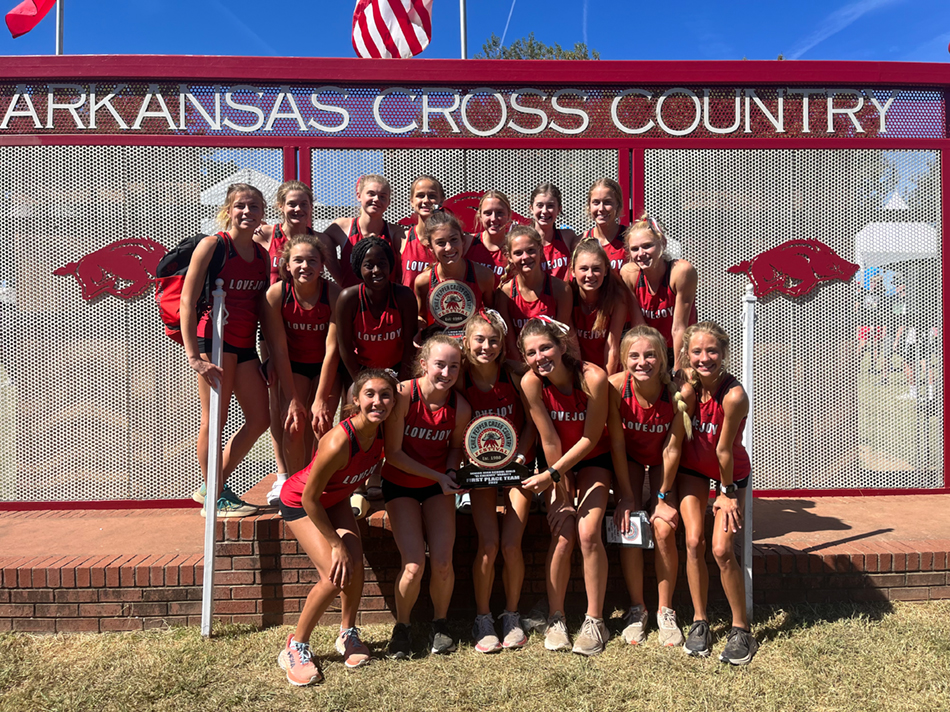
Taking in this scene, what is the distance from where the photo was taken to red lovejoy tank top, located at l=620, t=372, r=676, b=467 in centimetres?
329

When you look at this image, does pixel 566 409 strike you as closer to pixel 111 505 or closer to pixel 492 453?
pixel 492 453

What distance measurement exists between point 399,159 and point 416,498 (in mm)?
2762

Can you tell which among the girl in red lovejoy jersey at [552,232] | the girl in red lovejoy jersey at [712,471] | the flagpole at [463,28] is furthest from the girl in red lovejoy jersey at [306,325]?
the flagpole at [463,28]

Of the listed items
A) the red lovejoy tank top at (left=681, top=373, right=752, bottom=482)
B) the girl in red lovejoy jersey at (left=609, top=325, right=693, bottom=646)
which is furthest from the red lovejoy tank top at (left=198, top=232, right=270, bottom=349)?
the red lovejoy tank top at (left=681, top=373, right=752, bottom=482)

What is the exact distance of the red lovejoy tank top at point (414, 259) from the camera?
13.0ft

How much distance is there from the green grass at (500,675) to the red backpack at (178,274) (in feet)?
5.52

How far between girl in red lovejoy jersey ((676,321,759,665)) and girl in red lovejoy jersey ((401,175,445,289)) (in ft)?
5.21

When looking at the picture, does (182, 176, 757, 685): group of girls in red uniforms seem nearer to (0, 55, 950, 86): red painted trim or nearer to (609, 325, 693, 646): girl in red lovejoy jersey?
(609, 325, 693, 646): girl in red lovejoy jersey

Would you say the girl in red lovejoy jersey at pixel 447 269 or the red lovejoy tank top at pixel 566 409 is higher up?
the girl in red lovejoy jersey at pixel 447 269

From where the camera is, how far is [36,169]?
15.8ft

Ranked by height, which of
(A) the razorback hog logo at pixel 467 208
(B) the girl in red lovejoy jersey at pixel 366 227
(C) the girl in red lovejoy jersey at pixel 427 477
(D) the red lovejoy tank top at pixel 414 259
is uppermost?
(A) the razorback hog logo at pixel 467 208

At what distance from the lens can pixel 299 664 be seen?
9.57 ft

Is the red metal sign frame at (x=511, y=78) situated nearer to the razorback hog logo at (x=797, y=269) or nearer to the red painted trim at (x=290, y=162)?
the red painted trim at (x=290, y=162)

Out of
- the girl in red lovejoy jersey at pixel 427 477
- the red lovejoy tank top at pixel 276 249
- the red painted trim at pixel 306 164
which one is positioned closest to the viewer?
the girl in red lovejoy jersey at pixel 427 477
